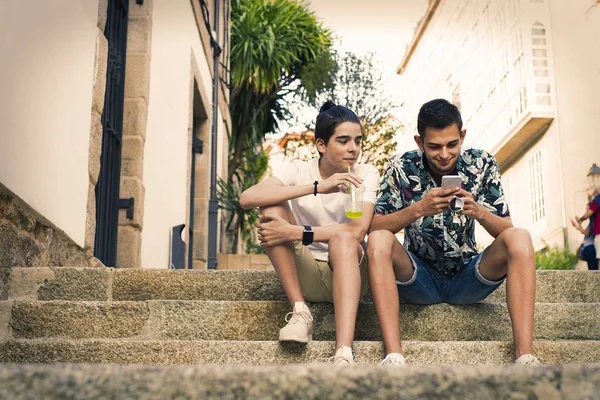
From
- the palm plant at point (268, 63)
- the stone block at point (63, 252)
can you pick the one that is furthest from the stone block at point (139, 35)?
the palm plant at point (268, 63)

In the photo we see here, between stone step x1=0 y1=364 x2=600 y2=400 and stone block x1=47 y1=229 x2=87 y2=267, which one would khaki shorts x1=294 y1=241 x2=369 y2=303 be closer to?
stone block x1=47 y1=229 x2=87 y2=267

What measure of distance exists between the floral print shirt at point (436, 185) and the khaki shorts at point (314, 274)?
0.25 meters

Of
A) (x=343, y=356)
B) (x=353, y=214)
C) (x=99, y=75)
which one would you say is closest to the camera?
(x=343, y=356)

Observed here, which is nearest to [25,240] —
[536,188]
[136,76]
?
[136,76]

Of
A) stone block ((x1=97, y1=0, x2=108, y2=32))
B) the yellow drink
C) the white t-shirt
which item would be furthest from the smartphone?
stone block ((x1=97, y1=0, x2=108, y2=32))

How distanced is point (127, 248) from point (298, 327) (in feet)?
9.97

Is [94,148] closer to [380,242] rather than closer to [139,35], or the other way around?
[139,35]

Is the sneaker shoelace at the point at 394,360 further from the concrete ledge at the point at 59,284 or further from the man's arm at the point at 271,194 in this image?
the concrete ledge at the point at 59,284

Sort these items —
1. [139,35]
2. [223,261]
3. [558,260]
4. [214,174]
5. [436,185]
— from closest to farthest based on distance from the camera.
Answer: [436,185]
[139,35]
[214,174]
[223,261]
[558,260]

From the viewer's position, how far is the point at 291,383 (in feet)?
3.31

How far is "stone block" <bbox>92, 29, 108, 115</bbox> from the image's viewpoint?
462 centimetres

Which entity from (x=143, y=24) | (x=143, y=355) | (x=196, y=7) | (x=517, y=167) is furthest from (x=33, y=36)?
(x=517, y=167)

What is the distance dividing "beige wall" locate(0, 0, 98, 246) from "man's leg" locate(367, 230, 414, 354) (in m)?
1.44

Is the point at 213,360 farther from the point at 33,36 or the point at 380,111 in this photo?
the point at 380,111
